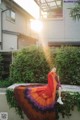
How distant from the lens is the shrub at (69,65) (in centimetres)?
969

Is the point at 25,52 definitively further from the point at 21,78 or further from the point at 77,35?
the point at 77,35

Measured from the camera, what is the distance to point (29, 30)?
95.2 feet

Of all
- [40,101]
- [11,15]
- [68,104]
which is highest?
[11,15]

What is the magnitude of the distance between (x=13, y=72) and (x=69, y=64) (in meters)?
2.12

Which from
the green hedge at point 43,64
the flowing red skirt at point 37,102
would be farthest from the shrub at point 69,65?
the flowing red skirt at point 37,102

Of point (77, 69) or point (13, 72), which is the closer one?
point (77, 69)

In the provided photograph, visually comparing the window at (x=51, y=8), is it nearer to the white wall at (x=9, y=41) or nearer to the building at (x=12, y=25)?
the building at (x=12, y=25)

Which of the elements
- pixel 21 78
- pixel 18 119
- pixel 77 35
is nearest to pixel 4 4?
pixel 77 35

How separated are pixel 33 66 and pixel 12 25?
1371cm

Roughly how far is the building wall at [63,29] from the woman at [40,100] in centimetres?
757

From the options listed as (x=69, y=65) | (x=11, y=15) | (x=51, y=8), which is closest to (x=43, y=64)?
(x=69, y=65)

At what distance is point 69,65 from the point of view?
32.0ft

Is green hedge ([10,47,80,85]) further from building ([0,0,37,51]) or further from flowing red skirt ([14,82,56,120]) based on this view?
building ([0,0,37,51])

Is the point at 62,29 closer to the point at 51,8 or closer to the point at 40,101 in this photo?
the point at 51,8
